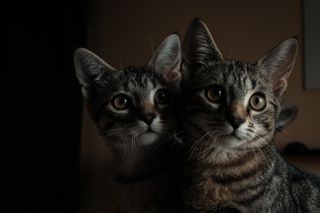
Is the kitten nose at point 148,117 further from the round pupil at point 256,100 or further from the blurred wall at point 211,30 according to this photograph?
the blurred wall at point 211,30

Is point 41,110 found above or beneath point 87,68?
beneath

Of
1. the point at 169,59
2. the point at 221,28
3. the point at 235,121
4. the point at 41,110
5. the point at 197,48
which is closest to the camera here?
the point at 235,121

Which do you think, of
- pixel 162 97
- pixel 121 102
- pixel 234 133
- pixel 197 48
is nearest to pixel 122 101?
pixel 121 102

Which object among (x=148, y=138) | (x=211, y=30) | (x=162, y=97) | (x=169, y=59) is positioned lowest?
(x=148, y=138)

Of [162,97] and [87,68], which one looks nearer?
→ [162,97]

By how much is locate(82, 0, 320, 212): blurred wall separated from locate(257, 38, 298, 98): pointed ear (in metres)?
1.04

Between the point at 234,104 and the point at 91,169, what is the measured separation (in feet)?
5.71

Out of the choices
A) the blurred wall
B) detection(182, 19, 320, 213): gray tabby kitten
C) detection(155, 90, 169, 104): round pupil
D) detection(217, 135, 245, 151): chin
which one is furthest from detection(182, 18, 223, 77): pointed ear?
the blurred wall

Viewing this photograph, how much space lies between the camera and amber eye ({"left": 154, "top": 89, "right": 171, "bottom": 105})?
1032 millimetres

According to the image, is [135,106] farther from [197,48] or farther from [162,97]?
[197,48]

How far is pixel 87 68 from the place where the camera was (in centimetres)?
116

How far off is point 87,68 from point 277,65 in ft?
1.76

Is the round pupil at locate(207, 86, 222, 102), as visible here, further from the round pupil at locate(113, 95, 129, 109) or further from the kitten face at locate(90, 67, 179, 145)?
the round pupil at locate(113, 95, 129, 109)

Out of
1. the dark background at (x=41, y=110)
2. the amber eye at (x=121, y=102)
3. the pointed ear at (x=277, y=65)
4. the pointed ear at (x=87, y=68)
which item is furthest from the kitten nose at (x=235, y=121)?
the dark background at (x=41, y=110)
